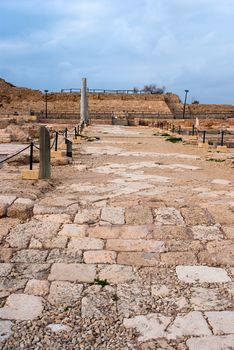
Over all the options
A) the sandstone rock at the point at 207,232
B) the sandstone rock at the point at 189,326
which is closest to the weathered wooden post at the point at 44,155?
the sandstone rock at the point at 207,232

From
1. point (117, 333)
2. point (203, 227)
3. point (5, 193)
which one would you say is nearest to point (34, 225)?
point (5, 193)

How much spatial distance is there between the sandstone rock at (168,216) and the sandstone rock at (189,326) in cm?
196

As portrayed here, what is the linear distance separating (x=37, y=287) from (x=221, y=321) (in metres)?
1.49

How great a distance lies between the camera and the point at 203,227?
4945mm

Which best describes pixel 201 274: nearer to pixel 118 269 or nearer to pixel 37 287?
pixel 118 269

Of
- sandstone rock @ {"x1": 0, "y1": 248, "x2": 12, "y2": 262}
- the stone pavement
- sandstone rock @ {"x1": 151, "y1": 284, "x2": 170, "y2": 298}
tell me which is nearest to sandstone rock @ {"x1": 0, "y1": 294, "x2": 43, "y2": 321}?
the stone pavement

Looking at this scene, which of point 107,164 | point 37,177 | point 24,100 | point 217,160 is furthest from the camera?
point 24,100

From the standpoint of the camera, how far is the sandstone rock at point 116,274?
3740 millimetres

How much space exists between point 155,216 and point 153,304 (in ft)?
Result: 6.60

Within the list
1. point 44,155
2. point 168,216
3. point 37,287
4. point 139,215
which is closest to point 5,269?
point 37,287

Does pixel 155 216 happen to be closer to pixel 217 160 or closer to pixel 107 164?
pixel 107 164

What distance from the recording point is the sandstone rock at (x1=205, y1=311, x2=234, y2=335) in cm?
291

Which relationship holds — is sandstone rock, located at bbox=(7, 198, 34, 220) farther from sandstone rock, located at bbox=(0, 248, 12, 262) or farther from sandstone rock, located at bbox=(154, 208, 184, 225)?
sandstone rock, located at bbox=(154, 208, 184, 225)

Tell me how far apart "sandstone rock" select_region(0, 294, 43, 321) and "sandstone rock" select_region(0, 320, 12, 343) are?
7 cm
